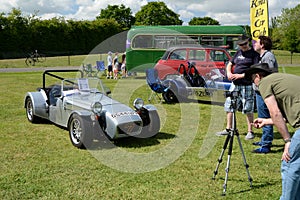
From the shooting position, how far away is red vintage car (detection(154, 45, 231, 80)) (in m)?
13.6

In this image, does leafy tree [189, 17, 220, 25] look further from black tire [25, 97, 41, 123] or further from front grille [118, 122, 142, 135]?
front grille [118, 122, 142, 135]

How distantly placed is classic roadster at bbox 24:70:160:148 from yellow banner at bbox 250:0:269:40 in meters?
3.63

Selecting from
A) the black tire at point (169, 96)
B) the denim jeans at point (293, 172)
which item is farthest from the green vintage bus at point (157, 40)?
the denim jeans at point (293, 172)

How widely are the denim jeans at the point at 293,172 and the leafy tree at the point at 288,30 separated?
48.2 m

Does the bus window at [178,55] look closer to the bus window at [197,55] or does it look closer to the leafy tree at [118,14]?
the bus window at [197,55]

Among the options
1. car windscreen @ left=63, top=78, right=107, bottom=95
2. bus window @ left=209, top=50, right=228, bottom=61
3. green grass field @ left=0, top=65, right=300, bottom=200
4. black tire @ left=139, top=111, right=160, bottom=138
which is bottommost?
green grass field @ left=0, top=65, right=300, bottom=200

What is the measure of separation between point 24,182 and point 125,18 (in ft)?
289

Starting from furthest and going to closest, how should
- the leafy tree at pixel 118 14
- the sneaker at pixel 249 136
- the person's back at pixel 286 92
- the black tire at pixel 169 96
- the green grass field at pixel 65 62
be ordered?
1. the leafy tree at pixel 118 14
2. the green grass field at pixel 65 62
3. the black tire at pixel 169 96
4. the sneaker at pixel 249 136
5. the person's back at pixel 286 92

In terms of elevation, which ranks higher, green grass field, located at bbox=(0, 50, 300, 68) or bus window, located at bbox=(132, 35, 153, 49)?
bus window, located at bbox=(132, 35, 153, 49)

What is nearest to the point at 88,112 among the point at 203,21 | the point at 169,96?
the point at 169,96

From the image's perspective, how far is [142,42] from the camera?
2184cm

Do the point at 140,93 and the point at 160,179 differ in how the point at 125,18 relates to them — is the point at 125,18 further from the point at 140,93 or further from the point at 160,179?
the point at 160,179

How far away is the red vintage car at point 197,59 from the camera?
535 inches

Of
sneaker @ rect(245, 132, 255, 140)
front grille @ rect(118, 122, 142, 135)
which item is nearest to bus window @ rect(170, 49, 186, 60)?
sneaker @ rect(245, 132, 255, 140)
